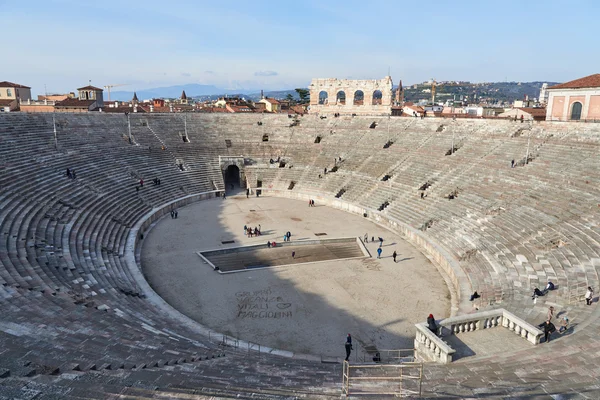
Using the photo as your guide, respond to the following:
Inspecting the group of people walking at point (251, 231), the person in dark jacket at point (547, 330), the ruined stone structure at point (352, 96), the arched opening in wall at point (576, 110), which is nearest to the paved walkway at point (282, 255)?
the group of people walking at point (251, 231)

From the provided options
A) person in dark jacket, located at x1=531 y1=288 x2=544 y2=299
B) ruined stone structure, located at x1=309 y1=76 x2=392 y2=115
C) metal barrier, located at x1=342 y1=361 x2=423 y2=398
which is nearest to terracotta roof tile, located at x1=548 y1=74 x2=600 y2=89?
ruined stone structure, located at x1=309 y1=76 x2=392 y2=115

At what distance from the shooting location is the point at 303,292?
2073 centimetres

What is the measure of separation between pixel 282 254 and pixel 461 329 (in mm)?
14125

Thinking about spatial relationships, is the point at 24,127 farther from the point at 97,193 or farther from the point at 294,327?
the point at 294,327

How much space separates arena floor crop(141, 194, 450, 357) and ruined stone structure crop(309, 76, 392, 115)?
26480 millimetres

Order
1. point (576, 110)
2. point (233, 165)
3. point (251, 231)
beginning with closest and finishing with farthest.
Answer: point (251, 231)
point (576, 110)
point (233, 165)

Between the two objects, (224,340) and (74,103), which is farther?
(74,103)

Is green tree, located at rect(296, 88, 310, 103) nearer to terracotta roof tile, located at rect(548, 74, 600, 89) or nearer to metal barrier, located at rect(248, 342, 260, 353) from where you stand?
terracotta roof tile, located at rect(548, 74, 600, 89)

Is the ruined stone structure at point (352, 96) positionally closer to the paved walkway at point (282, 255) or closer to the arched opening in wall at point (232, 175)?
the arched opening in wall at point (232, 175)

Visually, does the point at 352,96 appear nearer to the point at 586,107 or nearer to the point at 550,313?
the point at 586,107

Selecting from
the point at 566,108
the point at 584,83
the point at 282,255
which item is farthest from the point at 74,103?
the point at 584,83

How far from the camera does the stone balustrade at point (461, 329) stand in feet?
40.3

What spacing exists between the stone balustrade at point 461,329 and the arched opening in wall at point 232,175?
36178 mm

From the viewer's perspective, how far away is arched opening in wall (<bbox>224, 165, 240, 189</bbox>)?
47.4 m
